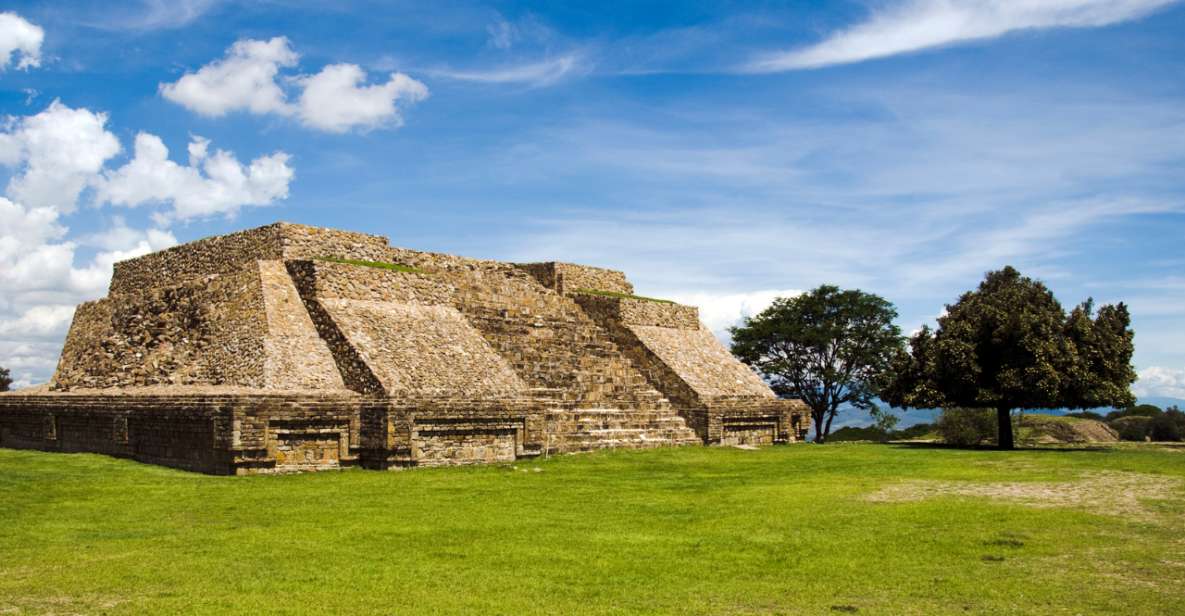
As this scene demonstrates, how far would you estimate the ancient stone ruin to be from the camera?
647 inches

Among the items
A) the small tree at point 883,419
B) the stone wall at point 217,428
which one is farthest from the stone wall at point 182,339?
the small tree at point 883,419

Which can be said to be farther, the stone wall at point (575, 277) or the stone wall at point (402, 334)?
the stone wall at point (575, 277)

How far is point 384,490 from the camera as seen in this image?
13820mm

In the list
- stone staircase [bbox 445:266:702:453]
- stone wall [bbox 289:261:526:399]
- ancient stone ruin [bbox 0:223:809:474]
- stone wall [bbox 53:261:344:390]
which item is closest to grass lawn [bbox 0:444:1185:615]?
ancient stone ruin [bbox 0:223:809:474]

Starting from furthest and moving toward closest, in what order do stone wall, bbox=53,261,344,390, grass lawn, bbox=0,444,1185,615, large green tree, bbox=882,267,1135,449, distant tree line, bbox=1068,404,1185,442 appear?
distant tree line, bbox=1068,404,1185,442, large green tree, bbox=882,267,1135,449, stone wall, bbox=53,261,344,390, grass lawn, bbox=0,444,1185,615

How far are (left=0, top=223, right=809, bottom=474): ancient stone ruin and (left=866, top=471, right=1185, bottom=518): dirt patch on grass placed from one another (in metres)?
7.71

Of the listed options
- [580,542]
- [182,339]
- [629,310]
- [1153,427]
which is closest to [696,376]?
[629,310]

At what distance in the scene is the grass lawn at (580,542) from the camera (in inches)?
294

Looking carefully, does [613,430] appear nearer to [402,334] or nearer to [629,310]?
[402,334]

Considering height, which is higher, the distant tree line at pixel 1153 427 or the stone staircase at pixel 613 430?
the stone staircase at pixel 613 430

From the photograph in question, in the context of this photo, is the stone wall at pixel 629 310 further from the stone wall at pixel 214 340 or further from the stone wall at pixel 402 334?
the stone wall at pixel 214 340

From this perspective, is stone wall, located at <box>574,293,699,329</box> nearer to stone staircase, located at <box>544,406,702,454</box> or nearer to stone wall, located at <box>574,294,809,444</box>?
stone wall, located at <box>574,294,809,444</box>

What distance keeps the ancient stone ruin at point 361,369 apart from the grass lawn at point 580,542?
1109mm

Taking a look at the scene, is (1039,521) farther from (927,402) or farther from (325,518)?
(927,402)
